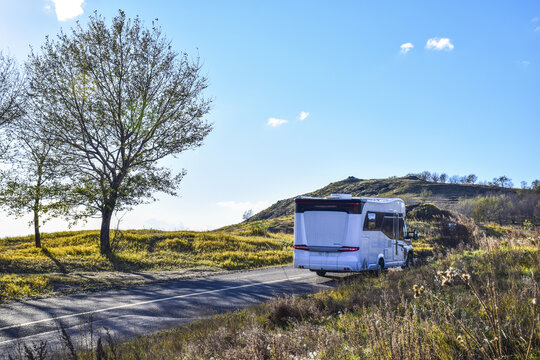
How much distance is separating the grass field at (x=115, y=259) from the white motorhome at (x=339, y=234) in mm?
6562

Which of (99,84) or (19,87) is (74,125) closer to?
(99,84)

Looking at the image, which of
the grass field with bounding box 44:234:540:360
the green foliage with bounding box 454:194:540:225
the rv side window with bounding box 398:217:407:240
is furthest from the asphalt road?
the green foliage with bounding box 454:194:540:225

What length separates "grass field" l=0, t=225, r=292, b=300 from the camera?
47.8 ft

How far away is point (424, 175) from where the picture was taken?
166375 millimetres

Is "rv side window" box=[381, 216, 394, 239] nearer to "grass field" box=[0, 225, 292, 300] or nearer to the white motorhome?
the white motorhome

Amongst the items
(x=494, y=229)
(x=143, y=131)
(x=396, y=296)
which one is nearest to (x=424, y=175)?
(x=494, y=229)

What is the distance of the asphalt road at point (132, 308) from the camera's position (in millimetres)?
8195

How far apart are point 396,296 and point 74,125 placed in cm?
1979

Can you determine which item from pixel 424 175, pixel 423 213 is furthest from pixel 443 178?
pixel 423 213

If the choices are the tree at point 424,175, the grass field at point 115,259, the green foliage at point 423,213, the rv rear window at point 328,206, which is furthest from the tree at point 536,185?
the rv rear window at point 328,206

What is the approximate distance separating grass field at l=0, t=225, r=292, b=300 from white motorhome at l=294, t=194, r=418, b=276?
21.5 ft

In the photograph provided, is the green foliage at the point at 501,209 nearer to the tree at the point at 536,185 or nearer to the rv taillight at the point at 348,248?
the tree at the point at 536,185

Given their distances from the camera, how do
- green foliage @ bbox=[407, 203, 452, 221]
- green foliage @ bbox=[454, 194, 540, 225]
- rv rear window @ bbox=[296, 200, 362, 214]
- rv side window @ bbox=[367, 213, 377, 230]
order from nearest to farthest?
rv rear window @ bbox=[296, 200, 362, 214] → rv side window @ bbox=[367, 213, 377, 230] → green foliage @ bbox=[407, 203, 452, 221] → green foliage @ bbox=[454, 194, 540, 225]

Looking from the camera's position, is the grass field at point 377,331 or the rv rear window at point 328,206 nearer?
the grass field at point 377,331
